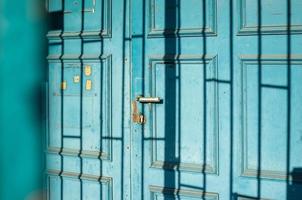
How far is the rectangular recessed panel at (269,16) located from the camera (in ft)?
8.09

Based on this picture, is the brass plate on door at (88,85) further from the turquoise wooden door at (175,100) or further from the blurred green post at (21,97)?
the blurred green post at (21,97)

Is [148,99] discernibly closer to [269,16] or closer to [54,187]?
[269,16]

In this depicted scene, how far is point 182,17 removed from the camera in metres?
2.74

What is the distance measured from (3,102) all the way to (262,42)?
210 cm

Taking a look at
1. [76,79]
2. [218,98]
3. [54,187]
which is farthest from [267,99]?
[54,187]

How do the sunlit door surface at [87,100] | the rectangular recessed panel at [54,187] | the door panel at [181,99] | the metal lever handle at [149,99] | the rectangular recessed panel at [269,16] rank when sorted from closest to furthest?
the rectangular recessed panel at [269,16] < the door panel at [181,99] < the metal lever handle at [149,99] < the sunlit door surface at [87,100] < the rectangular recessed panel at [54,187]

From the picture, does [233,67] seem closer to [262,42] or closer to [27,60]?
[262,42]

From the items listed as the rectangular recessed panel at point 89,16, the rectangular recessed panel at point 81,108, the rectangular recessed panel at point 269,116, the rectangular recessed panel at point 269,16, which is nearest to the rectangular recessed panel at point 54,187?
the rectangular recessed panel at point 81,108

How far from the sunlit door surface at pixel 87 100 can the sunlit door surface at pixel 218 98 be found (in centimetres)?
15

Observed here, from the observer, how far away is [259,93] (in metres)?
2.54

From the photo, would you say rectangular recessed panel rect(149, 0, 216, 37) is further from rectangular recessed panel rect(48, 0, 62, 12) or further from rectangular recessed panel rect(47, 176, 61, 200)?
rectangular recessed panel rect(47, 176, 61, 200)

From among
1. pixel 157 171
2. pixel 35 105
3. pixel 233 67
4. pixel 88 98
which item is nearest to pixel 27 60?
pixel 35 105

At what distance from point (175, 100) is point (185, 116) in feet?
0.44

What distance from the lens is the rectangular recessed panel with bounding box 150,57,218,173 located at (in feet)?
8.80
